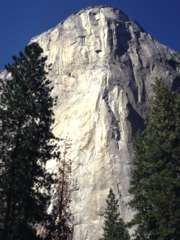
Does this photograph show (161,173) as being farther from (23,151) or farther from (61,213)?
(23,151)

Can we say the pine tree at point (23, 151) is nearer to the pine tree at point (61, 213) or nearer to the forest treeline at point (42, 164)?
the forest treeline at point (42, 164)

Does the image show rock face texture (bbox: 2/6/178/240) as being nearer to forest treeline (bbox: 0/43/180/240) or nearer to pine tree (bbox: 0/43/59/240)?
forest treeline (bbox: 0/43/180/240)

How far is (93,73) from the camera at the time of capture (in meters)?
100

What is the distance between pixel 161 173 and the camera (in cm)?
2722

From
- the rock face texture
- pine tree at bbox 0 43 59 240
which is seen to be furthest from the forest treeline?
the rock face texture

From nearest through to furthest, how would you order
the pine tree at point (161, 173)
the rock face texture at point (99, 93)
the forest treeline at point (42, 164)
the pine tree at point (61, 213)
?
the pine tree at point (61, 213)
the forest treeline at point (42, 164)
the pine tree at point (161, 173)
the rock face texture at point (99, 93)

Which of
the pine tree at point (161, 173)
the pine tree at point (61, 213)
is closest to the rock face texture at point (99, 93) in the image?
the pine tree at point (161, 173)

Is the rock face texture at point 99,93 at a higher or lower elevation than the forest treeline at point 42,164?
higher

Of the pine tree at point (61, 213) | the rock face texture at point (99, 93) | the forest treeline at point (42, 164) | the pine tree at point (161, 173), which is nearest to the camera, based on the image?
the pine tree at point (61, 213)

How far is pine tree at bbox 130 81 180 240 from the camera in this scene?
26062mm

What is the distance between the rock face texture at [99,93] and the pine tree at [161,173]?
4736 cm

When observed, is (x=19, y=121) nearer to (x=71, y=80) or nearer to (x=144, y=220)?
(x=144, y=220)

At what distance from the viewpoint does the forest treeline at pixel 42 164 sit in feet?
85.0

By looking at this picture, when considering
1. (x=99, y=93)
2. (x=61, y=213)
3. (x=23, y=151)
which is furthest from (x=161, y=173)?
(x=99, y=93)
